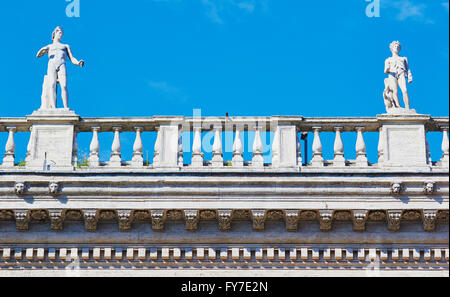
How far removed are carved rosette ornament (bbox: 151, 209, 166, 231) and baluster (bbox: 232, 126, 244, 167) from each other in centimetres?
157

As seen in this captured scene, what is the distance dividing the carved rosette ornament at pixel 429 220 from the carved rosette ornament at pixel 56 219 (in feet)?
20.1

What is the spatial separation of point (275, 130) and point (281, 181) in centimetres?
117

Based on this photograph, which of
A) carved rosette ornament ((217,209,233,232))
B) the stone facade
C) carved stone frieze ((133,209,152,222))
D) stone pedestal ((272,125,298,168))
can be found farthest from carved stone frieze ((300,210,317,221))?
carved stone frieze ((133,209,152,222))

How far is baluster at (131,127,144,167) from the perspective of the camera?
61.5 ft

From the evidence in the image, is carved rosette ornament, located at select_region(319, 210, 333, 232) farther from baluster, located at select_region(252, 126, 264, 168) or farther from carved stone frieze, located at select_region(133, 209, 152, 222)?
carved stone frieze, located at select_region(133, 209, 152, 222)

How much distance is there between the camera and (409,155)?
18750mm

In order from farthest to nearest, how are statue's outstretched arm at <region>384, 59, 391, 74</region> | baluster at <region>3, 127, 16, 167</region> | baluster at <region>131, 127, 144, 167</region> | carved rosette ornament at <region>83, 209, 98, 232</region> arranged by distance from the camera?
statue's outstretched arm at <region>384, 59, 391, 74</region>
baluster at <region>3, 127, 16, 167</region>
baluster at <region>131, 127, 144, 167</region>
carved rosette ornament at <region>83, 209, 98, 232</region>

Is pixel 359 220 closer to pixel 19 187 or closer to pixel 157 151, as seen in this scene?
pixel 157 151

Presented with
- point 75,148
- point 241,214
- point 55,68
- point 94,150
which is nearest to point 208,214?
point 241,214

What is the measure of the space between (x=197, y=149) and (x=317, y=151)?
2.10 meters

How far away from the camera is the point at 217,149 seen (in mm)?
18891
